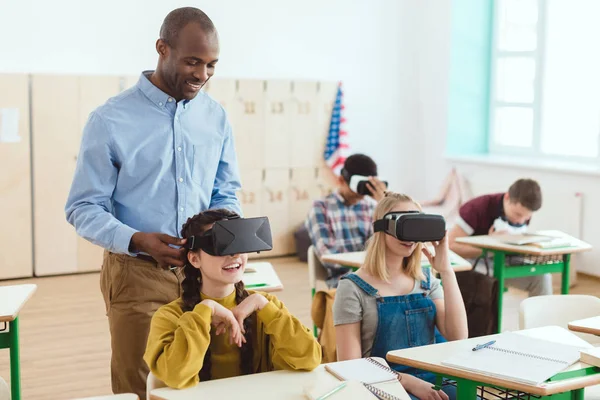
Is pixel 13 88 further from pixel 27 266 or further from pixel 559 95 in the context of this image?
pixel 559 95

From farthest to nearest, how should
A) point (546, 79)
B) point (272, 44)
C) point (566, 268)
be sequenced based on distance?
point (272, 44), point (546, 79), point (566, 268)

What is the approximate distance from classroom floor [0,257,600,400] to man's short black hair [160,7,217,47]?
2.11m

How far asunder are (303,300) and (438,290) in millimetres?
2827

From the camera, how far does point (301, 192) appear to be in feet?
23.3

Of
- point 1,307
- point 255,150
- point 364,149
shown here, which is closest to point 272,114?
point 255,150

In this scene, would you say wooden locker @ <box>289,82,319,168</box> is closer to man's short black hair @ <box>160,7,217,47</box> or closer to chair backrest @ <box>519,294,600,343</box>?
chair backrest @ <box>519,294,600,343</box>

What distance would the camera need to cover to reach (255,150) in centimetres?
690

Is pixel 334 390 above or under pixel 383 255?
under

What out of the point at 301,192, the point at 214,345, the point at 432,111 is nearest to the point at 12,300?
the point at 214,345

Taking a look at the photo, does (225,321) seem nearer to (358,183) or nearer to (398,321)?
(398,321)

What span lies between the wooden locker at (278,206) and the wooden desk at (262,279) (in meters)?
3.35

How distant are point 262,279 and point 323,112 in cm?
402

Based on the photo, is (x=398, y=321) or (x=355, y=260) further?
(x=355, y=260)

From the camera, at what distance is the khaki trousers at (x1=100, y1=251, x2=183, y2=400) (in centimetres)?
223
